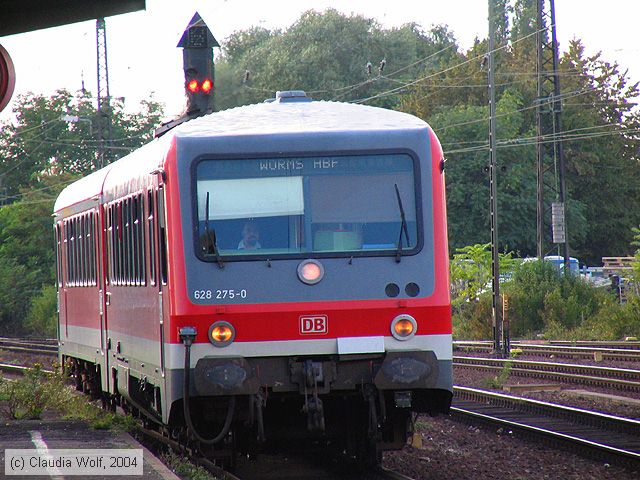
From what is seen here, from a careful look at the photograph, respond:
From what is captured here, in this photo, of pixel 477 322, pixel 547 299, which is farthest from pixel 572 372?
pixel 547 299

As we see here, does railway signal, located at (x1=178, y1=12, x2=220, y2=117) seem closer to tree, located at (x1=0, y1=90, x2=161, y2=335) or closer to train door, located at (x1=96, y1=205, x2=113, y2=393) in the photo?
train door, located at (x1=96, y1=205, x2=113, y2=393)

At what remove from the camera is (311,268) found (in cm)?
1030

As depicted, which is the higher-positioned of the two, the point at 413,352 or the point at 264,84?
the point at 264,84

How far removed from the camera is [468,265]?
36656mm

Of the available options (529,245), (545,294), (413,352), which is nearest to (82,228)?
(413,352)

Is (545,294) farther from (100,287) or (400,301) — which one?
(400,301)

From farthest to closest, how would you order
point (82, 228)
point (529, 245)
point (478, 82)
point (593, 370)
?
point (478, 82)
point (529, 245)
point (593, 370)
point (82, 228)

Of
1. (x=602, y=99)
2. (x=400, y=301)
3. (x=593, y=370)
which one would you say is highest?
(x=602, y=99)

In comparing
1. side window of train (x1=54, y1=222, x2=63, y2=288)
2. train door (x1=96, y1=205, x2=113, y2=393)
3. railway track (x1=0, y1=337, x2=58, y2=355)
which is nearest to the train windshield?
train door (x1=96, y1=205, x2=113, y2=393)

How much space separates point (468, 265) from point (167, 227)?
2677cm

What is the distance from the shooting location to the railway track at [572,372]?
18.6 meters

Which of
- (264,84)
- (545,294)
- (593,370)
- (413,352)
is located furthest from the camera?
(264,84)

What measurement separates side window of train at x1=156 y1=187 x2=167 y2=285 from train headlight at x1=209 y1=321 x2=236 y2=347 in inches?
30.6

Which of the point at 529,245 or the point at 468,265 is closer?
the point at 468,265
